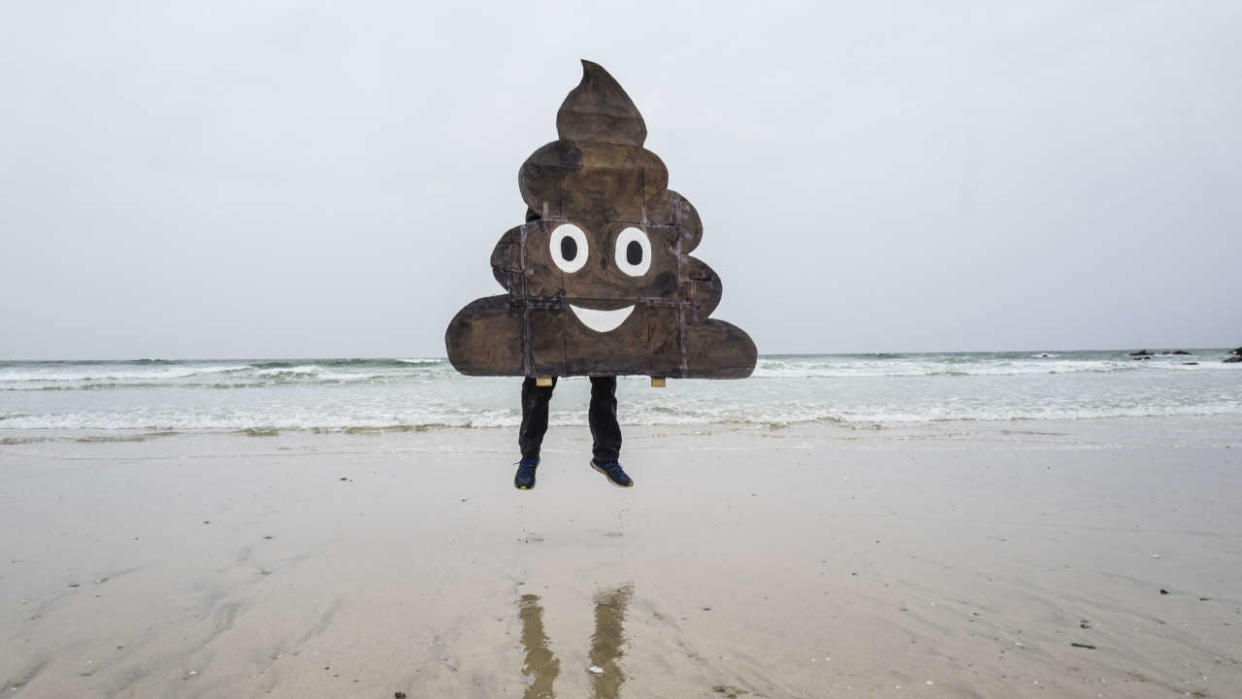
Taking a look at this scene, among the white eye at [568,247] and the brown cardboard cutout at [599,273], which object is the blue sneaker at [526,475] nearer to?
the brown cardboard cutout at [599,273]

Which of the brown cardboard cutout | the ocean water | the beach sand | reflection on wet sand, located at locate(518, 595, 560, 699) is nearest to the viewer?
reflection on wet sand, located at locate(518, 595, 560, 699)

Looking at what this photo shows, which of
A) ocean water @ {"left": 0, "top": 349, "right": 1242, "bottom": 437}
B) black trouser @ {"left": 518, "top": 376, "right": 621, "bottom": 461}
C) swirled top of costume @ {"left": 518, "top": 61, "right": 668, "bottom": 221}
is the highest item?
swirled top of costume @ {"left": 518, "top": 61, "right": 668, "bottom": 221}

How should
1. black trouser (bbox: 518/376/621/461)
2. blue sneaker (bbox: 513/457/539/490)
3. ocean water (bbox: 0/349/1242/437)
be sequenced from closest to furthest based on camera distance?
blue sneaker (bbox: 513/457/539/490) < black trouser (bbox: 518/376/621/461) < ocean water (bbox: 0/349/1242/437)

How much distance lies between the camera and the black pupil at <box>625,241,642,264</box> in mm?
3830

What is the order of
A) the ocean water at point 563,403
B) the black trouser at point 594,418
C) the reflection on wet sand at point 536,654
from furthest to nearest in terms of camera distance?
1. the ocean water at point 563,403
2. the black trouser at point 594,418
3. the reflection on wet sand at point 536,654

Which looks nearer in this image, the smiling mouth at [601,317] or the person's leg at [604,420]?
the smiling mouth at [601,317]

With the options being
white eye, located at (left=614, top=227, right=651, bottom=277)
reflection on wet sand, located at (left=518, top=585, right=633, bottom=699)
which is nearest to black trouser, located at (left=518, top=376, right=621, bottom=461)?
white eye, located at (left=614, top=227, right=651, bottom=277)

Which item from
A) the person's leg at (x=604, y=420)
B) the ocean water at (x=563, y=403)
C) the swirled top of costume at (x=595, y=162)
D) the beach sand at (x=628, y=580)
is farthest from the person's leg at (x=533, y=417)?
the ocean water at (x=563, y=403)

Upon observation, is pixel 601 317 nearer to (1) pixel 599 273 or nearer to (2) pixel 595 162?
(1) pixel 599 273

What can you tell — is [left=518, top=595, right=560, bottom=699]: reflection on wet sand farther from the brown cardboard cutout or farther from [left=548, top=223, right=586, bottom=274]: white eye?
[left=548, top=223, right=586, bottom=274]: white eye

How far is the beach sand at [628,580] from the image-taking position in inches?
112

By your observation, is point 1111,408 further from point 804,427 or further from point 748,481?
point 748,481

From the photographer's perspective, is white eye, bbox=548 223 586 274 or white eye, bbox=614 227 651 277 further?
white eye, bbox=614 227 651 277

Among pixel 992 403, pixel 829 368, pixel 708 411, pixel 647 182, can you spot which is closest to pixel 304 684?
pixel 647 182
